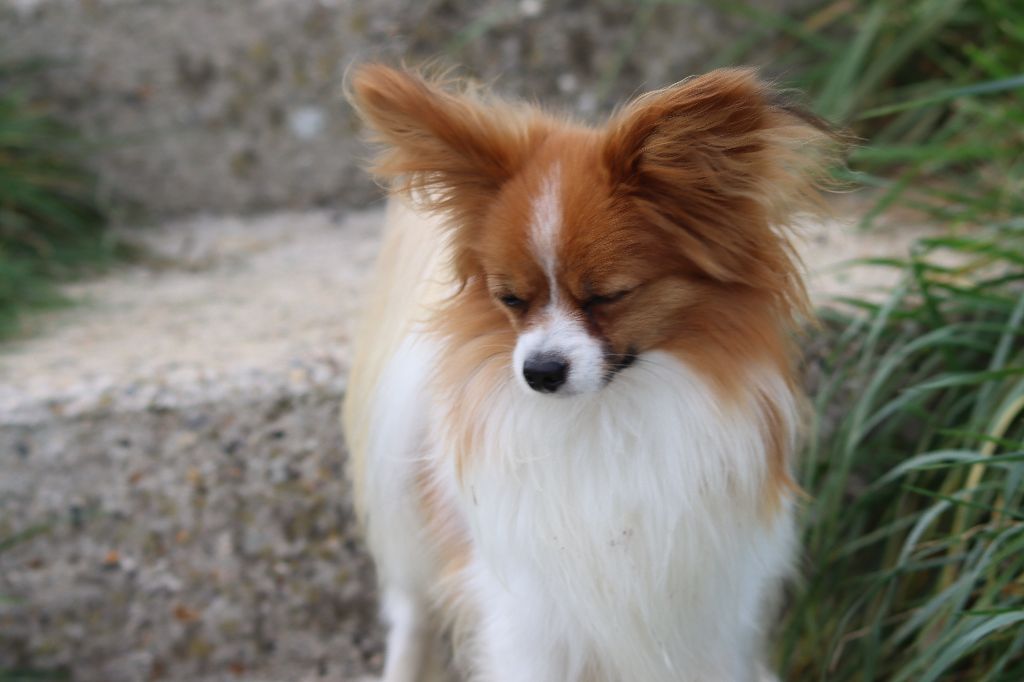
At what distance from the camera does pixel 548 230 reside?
202 cm

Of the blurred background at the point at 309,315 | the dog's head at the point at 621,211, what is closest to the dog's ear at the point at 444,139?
the dog's head at the point at 621,211

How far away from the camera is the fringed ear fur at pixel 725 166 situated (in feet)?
6.19

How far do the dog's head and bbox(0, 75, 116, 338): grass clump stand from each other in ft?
6.99

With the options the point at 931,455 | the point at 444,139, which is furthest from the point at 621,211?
the point at 931,455

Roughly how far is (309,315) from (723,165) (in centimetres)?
185

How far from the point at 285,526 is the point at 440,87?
1.36 m

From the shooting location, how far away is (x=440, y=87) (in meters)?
2.30

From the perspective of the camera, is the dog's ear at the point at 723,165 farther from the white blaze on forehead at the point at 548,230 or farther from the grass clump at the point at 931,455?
the grass clump at the point at 931,455

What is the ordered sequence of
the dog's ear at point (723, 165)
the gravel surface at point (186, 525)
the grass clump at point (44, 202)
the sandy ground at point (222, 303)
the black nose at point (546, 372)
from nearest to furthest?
the dog's ear at point (723, 165) → the black nose at point (546, 372) → the gravel surface at point (186, 525) → the sandy ground at point (222, 303) → the grass clump at point (44, 202)

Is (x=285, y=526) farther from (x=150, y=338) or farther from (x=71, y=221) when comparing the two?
(x=71, y=221)

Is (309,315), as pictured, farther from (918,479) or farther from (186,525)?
(918,479)

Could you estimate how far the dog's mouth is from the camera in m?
2.05

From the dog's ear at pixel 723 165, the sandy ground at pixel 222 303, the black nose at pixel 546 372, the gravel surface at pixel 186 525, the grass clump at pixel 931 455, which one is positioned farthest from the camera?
the sandy ground at pixel 222 303

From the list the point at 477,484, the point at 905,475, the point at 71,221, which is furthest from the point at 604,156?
the point at 71,221
